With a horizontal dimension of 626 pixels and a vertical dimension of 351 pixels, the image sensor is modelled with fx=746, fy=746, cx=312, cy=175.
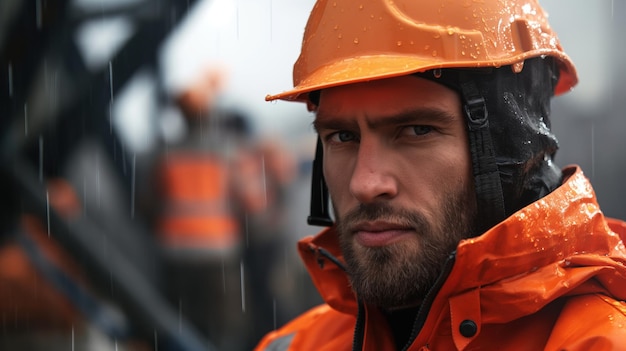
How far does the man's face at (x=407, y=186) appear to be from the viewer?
187 cm

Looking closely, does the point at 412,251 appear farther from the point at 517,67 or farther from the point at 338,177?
the point at 517,67

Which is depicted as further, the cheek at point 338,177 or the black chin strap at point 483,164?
the cheek at point 338,177

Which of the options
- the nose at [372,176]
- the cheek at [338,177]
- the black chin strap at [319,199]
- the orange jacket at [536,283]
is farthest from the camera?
the black chin strap at [319,199]

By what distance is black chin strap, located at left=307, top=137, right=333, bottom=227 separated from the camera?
2393mm

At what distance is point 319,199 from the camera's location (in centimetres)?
242

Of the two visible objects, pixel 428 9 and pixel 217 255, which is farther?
pixel 217 255

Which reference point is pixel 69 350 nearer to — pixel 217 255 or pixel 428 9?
pixel 217 255

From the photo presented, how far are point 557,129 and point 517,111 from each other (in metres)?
7.45

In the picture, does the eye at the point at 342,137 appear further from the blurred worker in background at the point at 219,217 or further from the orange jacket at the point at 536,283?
the blurred worker in background at the point at 219,217

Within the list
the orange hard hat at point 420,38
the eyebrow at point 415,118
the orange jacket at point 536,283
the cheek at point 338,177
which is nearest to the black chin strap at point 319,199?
the cheek at point 338,177

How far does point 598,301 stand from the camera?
5.53 feet

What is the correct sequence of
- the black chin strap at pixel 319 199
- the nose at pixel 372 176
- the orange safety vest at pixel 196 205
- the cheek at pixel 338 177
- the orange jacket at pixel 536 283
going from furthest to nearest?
Answer: the orange safety vest at pixel 196 205
the black chin strap at pixel 319 199
the cheek at pixel 338 177
the nose at pixel 372 176
the orange jacket at pixel 536 283

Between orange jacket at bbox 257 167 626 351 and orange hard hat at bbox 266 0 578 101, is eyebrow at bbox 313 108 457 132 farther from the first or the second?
orange jacket at bbox 257 167 626 351

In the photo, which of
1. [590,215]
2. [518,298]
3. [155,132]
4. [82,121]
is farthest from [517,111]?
[155,132]
